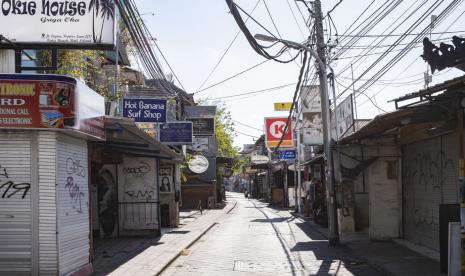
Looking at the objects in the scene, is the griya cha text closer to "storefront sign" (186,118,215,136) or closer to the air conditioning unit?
the air conditioning unit

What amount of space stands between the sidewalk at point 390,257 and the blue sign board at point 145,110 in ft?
23.3

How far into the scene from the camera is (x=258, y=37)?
54.4ft

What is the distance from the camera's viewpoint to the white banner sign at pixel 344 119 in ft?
71.4

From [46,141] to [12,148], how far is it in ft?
1.76

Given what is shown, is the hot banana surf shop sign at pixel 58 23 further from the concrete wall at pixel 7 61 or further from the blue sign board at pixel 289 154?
the blue sign board at pixel 289 154

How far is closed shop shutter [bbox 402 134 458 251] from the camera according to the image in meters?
13.5

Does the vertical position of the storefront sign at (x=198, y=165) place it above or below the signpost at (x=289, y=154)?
below

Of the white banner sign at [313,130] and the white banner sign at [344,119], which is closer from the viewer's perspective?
the white banner sign at [344,119]

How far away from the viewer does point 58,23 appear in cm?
1131

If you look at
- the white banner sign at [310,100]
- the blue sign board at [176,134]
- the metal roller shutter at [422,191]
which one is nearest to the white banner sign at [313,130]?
the white banner sign at [310,100]

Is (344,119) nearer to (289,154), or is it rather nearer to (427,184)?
(427,184)

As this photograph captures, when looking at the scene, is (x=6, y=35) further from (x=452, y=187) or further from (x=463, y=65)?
(x=452, y=187)

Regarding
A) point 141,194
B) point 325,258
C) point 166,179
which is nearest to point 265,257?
point 325,258

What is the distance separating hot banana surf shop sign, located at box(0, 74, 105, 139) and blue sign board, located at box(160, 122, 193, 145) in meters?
14.4
